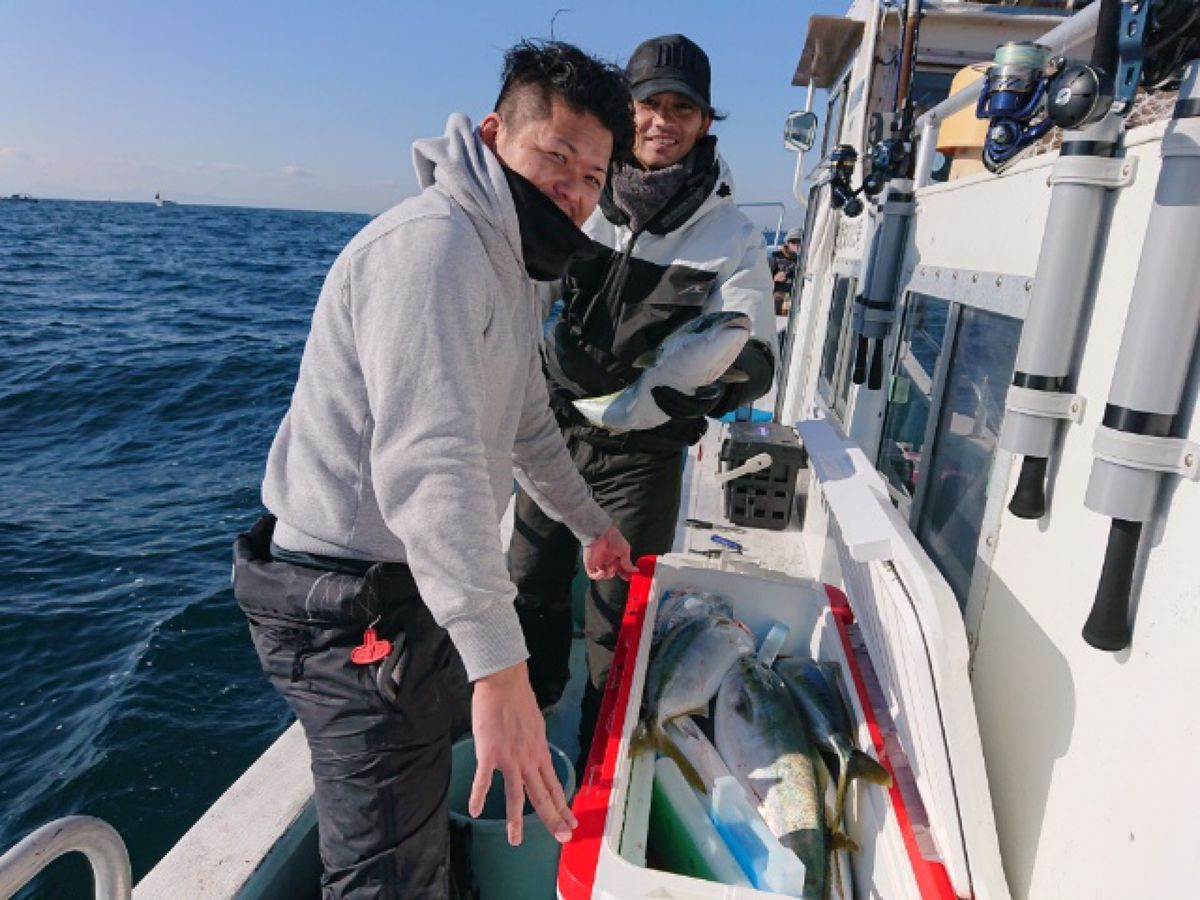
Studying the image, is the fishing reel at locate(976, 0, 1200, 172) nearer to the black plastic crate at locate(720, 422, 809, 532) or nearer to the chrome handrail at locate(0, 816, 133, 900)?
the chrome handrail at locate(0, 816, 133, 900)

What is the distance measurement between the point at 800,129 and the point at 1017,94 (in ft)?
12.7

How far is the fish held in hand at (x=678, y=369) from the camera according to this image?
9.21ft

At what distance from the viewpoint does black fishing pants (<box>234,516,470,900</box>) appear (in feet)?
6.20

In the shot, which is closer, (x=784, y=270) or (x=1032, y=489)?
(x=1032, y=489)

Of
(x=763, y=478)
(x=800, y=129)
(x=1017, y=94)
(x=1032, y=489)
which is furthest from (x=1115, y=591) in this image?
(x=800, y=129)

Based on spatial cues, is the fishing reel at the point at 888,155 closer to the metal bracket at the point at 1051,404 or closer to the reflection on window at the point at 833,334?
the reflection on window at the point at 833,334

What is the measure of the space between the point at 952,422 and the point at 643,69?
185cm

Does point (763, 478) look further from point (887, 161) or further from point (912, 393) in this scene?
point (887, 161)

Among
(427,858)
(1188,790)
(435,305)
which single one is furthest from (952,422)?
(427,858)

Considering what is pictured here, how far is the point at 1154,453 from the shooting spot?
132cm

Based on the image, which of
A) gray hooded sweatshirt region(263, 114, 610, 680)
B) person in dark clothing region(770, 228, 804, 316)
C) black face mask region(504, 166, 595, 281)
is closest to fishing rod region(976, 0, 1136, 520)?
black face mask region(504, 166, 595, 281)

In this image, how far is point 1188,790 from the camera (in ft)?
4.01

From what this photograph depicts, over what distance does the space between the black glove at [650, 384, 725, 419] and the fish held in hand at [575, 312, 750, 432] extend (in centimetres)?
2

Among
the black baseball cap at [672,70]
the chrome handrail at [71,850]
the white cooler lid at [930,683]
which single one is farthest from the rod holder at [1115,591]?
the black baseball cap at [672,70]
